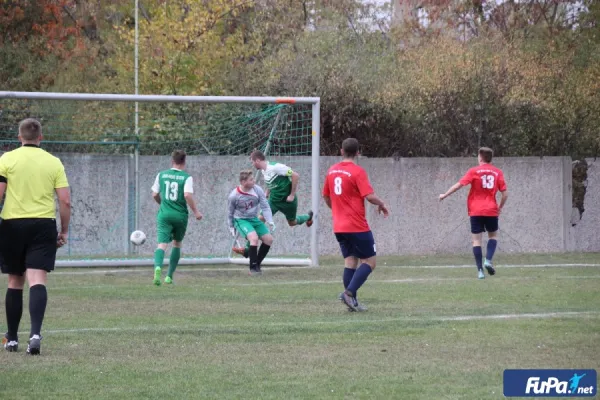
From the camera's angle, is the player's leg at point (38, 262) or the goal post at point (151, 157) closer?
the player's leg at point (38, 262)

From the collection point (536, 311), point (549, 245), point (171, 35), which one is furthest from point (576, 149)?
point (536, 311)

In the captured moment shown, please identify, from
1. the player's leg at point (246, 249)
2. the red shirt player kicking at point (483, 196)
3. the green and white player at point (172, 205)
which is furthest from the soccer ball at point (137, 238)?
the red shirt player kicking at point (483, 196)

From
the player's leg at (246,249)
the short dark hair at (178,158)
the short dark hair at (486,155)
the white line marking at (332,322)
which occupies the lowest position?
the white line marking at (332,322)

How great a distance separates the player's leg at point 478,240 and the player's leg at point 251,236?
3.41 meters

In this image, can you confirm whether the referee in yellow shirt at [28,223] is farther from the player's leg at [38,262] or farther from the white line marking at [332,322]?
the white line marking at [332,322]

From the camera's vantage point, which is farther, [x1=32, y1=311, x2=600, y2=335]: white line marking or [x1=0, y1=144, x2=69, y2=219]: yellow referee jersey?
[x1=32, y1=311, x2=600, y2=335]: white line marking

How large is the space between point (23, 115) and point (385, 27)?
18.7m

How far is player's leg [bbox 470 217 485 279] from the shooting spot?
1638 centimetres

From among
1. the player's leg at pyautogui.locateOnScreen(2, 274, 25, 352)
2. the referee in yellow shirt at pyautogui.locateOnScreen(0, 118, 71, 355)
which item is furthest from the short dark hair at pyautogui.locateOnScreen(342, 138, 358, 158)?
the player's leg at pyautogui.locateOnScreen(2, 274, 25, 352)

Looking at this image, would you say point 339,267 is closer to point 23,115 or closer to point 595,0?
point 23,115

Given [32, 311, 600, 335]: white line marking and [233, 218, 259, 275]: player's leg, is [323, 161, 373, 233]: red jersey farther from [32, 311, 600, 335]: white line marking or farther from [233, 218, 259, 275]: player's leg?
[233, 218, 259, 275]: player's leg

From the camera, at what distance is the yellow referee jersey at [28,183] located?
9227mm

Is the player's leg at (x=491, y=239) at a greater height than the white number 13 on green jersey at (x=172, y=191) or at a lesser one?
lesser

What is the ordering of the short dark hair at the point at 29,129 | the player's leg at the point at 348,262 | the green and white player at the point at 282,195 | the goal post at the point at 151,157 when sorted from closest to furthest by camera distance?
the short dark hair at the point at 29,129
the player's leg at the point at 348,262
the green and white player at the point at 282,195
the goal post at the point at 151,157
